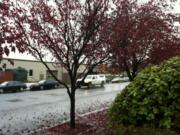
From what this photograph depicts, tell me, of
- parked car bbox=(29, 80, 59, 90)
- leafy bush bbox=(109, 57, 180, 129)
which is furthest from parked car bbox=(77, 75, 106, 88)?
leafy bush bbox=(109, 57, 180, 129)

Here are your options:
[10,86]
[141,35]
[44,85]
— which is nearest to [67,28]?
[141,35]

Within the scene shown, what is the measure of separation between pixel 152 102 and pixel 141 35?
7.95 m

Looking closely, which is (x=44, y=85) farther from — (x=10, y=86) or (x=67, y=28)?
(x=67, y=28)

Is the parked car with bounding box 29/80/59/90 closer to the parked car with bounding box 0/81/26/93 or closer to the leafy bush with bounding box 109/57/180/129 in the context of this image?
the parked car with bounding box 0/81/26/93

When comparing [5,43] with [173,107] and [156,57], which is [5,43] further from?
[156,57]

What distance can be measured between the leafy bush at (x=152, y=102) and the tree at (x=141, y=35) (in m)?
5.26

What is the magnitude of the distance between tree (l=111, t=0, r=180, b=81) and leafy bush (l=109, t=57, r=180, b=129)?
17.3 ft

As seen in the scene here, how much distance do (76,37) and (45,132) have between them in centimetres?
303

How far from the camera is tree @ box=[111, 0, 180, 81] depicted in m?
12.9

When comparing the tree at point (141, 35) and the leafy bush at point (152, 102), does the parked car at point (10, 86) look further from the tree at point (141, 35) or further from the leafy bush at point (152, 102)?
the leafy bush at point (152, 102)

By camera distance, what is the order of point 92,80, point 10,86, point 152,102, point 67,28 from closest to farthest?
point 152,102
point 67,28
point 10,86
point 92,80

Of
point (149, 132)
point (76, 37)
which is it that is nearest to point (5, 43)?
point (149, 132)

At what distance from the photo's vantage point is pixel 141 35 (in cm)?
1456

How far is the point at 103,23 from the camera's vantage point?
1237cm
